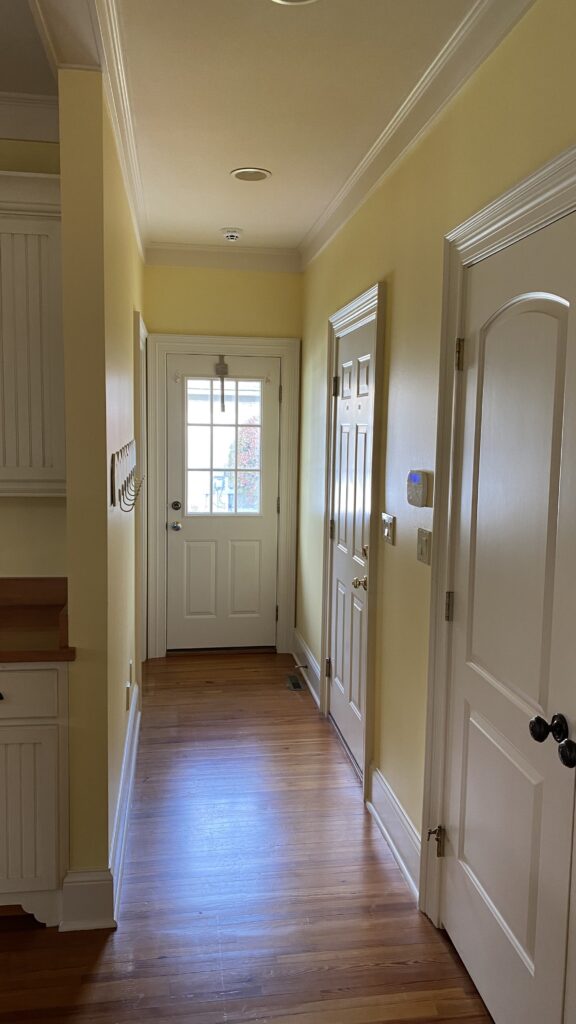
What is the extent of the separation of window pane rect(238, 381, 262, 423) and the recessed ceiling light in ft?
5.70

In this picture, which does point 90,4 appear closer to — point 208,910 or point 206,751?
point 208,910

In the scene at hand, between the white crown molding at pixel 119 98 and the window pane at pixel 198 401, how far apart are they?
1328 millimetres

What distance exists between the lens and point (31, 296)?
91.8 inches

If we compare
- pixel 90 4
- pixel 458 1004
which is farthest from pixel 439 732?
pixel 90 4

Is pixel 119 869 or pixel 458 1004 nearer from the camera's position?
pixel 458 1004

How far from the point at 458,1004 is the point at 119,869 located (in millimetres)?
1148

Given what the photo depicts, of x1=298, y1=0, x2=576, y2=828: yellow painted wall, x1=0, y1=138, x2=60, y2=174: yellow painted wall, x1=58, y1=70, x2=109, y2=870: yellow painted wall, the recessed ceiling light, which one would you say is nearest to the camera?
x1=298, y1=0, x2=576, y2=828: yellow painted wall

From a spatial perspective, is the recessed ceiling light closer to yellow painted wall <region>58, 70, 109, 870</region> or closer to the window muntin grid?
yellow painted wall <region>58, 70, 109, 870</region>

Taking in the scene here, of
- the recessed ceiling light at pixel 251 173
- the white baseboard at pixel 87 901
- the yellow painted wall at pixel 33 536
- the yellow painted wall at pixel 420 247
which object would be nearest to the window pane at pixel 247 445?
the yellow painted wall at pixel 420 247

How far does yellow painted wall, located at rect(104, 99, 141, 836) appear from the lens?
230 cm

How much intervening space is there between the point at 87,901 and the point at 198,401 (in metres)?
3.20

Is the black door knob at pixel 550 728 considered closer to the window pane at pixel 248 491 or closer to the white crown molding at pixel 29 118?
the white crown molding at pixel 29 118

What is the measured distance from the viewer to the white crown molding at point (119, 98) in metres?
1.86

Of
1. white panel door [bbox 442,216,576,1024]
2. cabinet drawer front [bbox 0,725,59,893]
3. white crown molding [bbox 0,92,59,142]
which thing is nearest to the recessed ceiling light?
white crown molding [bbox 0,92,59,142]
